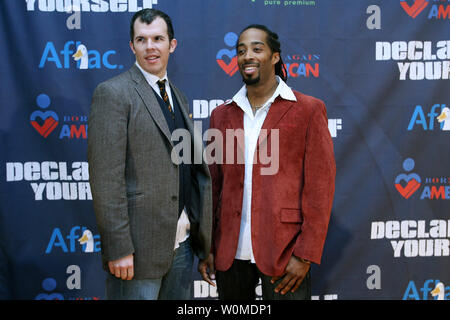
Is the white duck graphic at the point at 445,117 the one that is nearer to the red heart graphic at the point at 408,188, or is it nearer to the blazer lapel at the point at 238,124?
the red heart graphic at the point at 408,188

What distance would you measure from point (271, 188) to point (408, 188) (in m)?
1.42

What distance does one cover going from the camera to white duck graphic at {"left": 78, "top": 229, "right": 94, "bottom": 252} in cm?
261

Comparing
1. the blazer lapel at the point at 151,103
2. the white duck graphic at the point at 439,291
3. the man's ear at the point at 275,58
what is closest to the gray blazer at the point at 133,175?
the blazer lapel at the point at 151,103

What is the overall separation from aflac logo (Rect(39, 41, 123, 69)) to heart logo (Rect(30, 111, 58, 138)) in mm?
317

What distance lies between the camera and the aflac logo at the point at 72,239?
2598 millimetres

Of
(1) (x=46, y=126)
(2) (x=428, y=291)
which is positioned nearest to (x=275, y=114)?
(1) (x=46, y=126)

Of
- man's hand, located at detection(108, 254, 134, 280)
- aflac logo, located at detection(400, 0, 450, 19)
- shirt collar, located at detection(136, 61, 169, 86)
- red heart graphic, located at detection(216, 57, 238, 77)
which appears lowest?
man's hand, located at detection(108, 254, 134, 280)

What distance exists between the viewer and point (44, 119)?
2541 millimetres

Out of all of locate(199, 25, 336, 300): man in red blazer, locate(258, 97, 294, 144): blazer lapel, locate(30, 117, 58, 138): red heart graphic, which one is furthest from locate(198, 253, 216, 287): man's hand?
locate(30, 117, 58, 138): red heart graphic

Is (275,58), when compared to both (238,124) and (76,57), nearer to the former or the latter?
(238,124)

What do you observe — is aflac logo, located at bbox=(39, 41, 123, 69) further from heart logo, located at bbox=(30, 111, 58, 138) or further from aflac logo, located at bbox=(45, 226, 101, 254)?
aflac logo, located at bbox=(45, 226, 101, 254)

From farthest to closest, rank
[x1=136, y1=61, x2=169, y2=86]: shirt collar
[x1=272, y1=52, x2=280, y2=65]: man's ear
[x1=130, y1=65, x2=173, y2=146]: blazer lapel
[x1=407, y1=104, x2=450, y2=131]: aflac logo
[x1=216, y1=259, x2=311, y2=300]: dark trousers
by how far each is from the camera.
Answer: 1. [x1=407, y1=104, x2=450, y2=131]: aflac logo
2. [x1=272, y1=52, x2=280, y2=65]: man's ear
3. [x1=216, y1=259, x2=311, y2=300]: dark trousers
4. [x1=136, y1=61, x2=169, y2=86]: shirt collar
5. [x1=130, y1=65, x2=173, y2=146]: blazer lapel

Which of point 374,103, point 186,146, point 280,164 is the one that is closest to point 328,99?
point 374,103

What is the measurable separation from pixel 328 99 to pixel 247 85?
95cm
